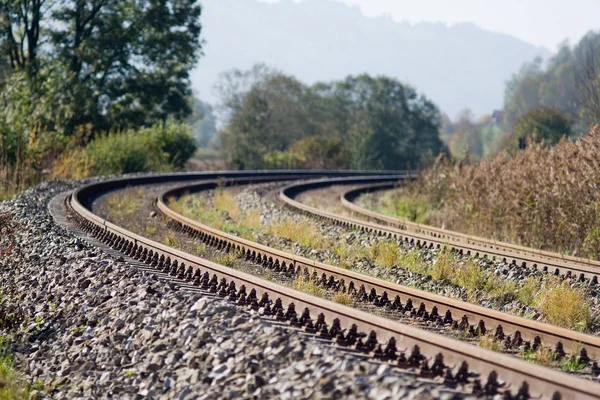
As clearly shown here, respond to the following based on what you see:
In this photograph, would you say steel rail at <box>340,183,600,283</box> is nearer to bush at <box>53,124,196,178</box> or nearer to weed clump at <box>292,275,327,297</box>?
weed clump at <box>292,275,327,297</box>

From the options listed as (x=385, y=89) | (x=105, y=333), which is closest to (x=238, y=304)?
(x=105, y=333)

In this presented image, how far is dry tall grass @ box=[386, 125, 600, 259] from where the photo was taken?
1188 centimetres

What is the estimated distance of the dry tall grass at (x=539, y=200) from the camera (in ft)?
39.0

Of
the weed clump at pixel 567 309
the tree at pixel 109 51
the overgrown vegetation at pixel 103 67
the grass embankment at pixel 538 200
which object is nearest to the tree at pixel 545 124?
the overgrown vegetation at pixel 103 67

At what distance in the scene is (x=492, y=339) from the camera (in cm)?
635

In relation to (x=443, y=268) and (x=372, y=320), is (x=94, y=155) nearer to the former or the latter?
(x=443, y=268)

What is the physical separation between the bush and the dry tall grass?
12.1 meters

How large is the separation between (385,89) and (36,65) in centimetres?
3452

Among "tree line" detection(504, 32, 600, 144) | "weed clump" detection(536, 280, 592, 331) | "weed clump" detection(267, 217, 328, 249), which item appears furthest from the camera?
"tree line" detection(504, 32, 600, 144)

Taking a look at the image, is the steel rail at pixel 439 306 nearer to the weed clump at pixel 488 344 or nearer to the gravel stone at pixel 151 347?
the weed clump at pixel 488 344

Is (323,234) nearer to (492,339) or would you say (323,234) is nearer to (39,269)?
(39,269)

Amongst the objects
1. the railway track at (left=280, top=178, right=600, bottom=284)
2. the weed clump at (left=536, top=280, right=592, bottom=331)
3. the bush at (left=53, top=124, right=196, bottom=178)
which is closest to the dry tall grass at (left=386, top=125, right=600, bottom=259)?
the railway track at (left=280, top=178, right=600, bottom=284)

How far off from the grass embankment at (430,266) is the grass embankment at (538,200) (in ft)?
8.60

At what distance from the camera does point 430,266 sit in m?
10.1
